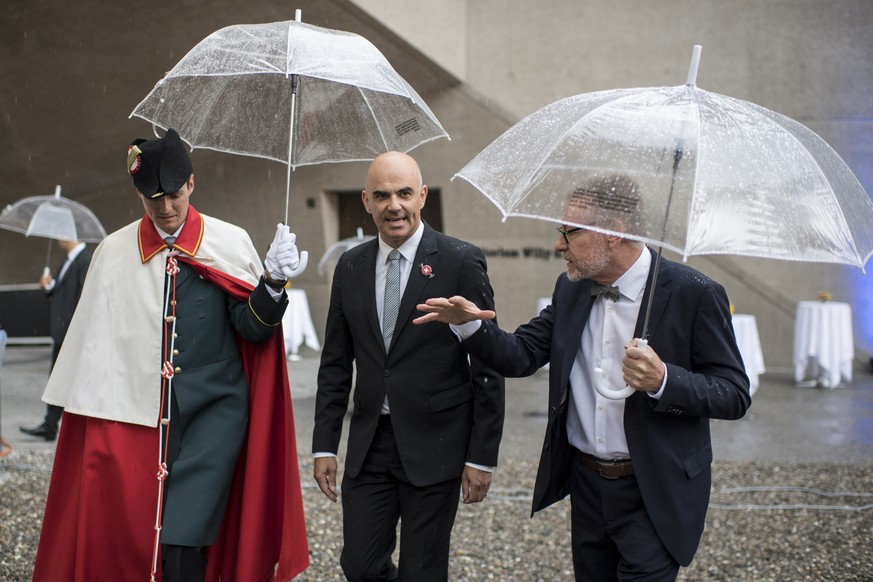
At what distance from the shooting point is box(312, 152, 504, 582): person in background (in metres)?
2.92

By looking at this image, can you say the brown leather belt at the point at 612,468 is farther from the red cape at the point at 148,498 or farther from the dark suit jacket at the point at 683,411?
the red cape at the point at 148,498

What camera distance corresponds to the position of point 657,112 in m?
2.25

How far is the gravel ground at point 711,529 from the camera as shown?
425 centimetres

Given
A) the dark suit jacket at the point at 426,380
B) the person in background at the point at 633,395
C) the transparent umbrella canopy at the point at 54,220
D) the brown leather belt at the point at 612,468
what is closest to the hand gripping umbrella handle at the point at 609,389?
the person in background at the point at 633,395

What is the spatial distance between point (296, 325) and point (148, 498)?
343 inches

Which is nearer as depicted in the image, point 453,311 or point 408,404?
point 453,311

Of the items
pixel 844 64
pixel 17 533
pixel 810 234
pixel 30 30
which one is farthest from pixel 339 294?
pixel 844 64

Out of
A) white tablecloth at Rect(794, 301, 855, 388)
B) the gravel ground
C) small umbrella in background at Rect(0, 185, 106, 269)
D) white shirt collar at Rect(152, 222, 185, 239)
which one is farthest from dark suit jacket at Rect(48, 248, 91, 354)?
white tablecloth at Rect(794, 301, 855, 388)

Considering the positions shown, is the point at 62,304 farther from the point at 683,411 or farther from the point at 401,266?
the point at 683,411

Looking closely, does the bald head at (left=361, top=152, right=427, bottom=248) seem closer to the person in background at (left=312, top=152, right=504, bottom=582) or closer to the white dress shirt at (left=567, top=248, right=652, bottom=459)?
the person in background at (left=312, top=152, right=504, bottom=582)

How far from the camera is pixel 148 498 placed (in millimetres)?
3021

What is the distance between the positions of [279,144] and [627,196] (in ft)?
5.62

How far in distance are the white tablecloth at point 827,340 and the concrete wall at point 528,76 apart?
5.16 ft

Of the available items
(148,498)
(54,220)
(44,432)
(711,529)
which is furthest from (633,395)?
(54,220)
